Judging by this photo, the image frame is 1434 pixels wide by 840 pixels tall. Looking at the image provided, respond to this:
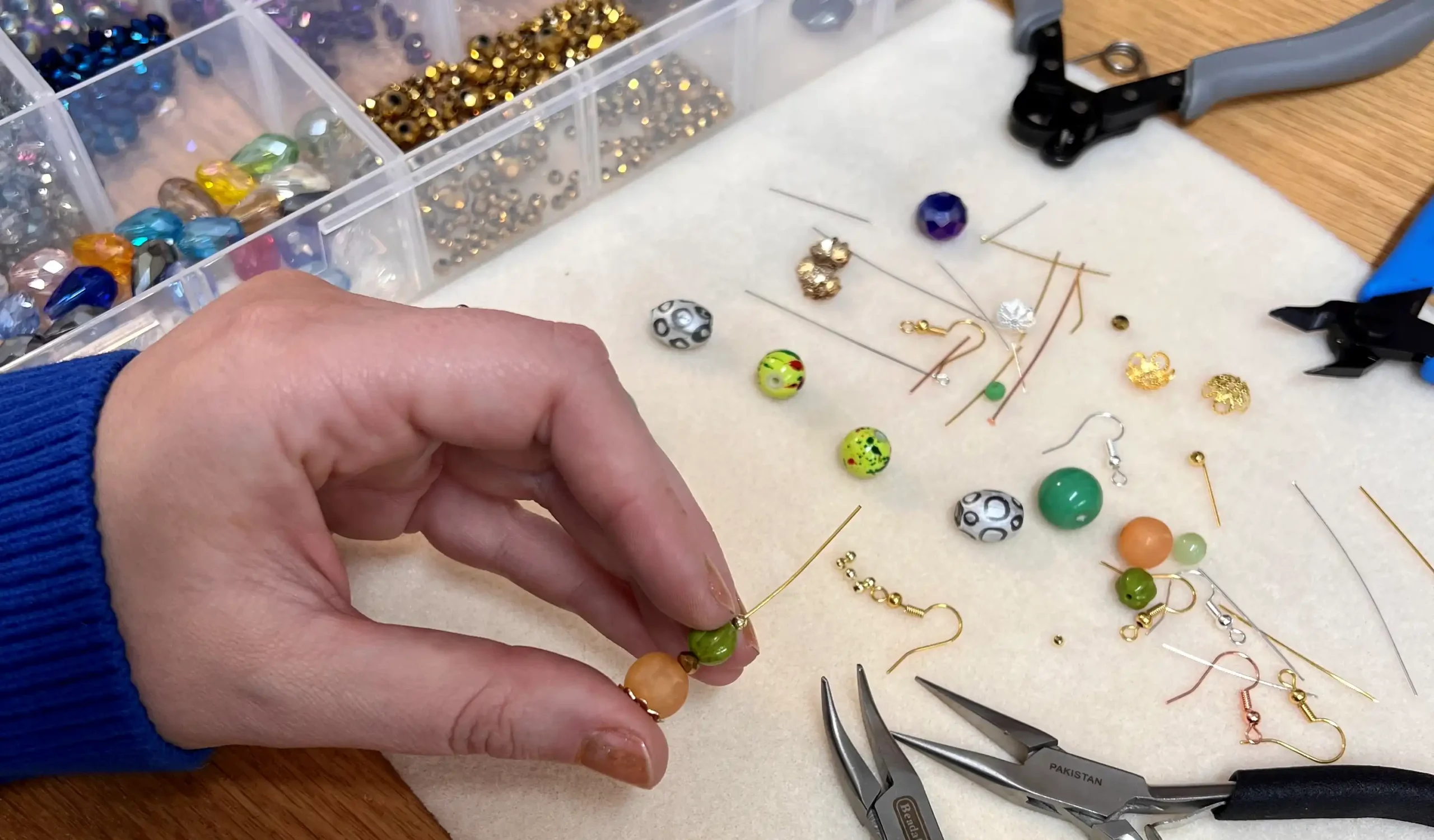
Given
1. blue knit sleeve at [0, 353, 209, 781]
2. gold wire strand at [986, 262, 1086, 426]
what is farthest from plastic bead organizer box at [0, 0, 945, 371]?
gold wire strand at [986, 262, 1086, 426]

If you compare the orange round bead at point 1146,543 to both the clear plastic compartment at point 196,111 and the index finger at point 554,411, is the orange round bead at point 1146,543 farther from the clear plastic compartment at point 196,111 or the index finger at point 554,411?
the clear plastic compartment at point 196,111

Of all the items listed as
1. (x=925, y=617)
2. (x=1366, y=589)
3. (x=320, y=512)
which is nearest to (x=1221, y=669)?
(x=1366, y=589)

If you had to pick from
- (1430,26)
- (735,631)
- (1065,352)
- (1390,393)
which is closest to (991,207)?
(1065,352)

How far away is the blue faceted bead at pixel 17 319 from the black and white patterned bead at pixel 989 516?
110 cm

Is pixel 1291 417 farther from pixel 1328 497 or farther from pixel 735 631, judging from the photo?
pixel 735 631

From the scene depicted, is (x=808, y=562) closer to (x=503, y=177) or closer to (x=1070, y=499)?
(x=1070, y=499)

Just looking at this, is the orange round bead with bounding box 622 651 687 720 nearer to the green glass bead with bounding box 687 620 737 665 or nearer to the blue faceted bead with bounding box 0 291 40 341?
the green glass bead with bounding box 687 620 737 665

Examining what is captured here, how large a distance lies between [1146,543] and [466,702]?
0.77 metres

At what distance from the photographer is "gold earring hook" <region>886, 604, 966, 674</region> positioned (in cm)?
121

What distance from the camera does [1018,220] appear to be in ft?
5.06

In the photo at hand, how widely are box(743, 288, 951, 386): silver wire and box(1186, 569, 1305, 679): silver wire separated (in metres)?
0.36

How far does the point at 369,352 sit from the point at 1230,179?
119cm

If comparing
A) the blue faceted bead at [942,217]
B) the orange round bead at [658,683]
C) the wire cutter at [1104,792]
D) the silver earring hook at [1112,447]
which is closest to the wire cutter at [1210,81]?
the blue faceted bead at [942,217]

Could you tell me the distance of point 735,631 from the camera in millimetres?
1076
